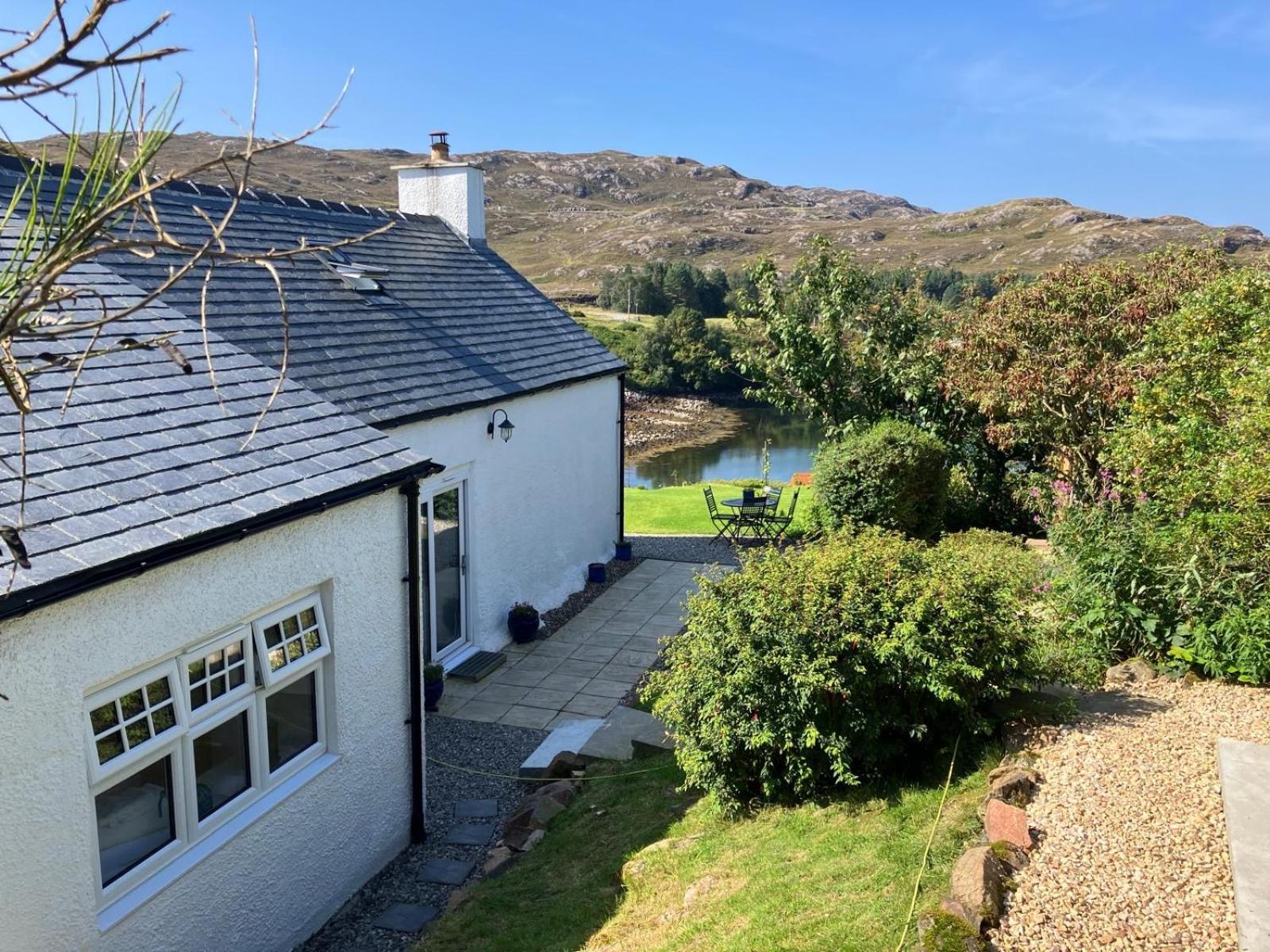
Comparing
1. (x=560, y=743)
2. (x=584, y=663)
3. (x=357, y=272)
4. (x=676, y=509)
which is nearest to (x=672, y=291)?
(x=676, y=509)

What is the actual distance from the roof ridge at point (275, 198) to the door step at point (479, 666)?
5.95 m

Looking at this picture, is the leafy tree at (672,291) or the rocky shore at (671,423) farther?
the leafy tree at (672,291)

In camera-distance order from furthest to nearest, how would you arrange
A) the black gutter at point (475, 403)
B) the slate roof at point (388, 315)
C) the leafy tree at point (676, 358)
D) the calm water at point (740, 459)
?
the leafy tree at point (676, 358) < the calm water at point (740, 459) < the slate roof at point (388, 315) < the black gutter at point (475, 403)

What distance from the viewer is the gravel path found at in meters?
4.33

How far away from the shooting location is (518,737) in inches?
392

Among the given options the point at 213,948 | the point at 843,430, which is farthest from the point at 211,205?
the point at 843,430

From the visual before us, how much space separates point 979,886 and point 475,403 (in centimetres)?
853

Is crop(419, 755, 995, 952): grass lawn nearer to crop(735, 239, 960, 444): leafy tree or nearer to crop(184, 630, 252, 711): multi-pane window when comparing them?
crop(184, 630, 252, 711): multi-pane window

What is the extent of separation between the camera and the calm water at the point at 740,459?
3816 centimetres

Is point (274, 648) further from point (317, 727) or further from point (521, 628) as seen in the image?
point (521, 628)

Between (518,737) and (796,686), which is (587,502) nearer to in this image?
(518,737)

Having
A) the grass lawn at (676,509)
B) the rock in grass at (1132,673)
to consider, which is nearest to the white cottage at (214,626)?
the rock in grass at (1132,673)

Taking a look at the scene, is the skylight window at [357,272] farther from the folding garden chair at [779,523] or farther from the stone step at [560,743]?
the folding garden chair at [779,523]

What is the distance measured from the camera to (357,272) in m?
12.8
